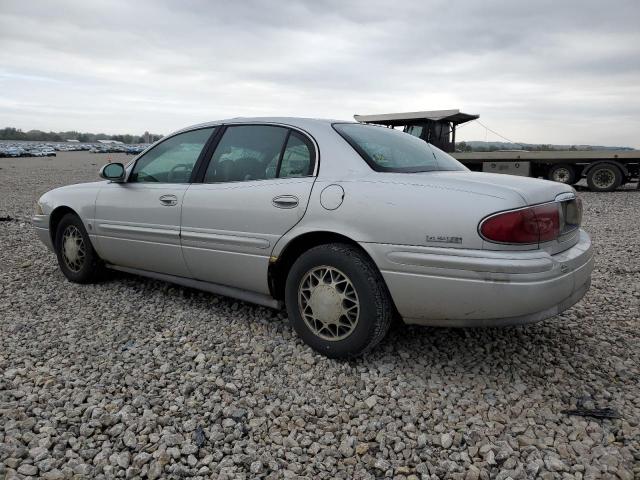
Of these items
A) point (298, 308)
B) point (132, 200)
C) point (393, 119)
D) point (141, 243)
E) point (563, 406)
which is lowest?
point (563, 406)

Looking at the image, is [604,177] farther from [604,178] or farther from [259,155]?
[259,155]

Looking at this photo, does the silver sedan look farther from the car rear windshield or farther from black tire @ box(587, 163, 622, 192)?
black tire @ box(587, 163, 622, 192)

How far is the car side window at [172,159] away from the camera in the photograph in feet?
12.0

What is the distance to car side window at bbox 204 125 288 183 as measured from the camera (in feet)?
10.6

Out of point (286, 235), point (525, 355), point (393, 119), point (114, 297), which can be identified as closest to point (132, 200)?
point (114, 297)

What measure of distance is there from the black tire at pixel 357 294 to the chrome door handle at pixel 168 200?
3.81 ft

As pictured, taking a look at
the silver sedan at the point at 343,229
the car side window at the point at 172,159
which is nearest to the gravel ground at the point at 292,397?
the silver sedan at the point at 343,229

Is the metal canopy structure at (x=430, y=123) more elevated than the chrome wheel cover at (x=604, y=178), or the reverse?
the metal canopy structure at (x=430, y=123)

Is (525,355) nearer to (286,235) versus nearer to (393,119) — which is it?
(286,235)

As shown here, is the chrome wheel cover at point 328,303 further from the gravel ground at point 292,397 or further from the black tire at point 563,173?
the black tire at point 563,173

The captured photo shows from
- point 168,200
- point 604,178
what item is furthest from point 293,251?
point 604,178

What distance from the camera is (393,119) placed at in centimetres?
1271

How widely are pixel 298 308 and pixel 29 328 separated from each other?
196 centimetres

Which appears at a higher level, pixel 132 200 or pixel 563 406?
pixel 132 200
